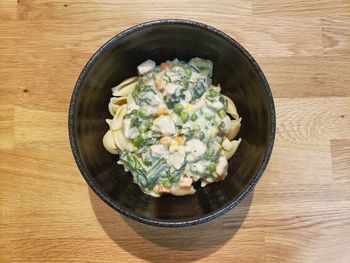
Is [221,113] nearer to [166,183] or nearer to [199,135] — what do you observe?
[199,135]

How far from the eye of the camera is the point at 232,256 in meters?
1.44

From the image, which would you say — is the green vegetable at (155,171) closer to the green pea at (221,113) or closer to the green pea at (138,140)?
the green pea at (138,140)

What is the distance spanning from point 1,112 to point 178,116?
1.75ft

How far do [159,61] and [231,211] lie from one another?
0.44m

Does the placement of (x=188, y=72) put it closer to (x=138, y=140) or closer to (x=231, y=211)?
(x=138, y=140)

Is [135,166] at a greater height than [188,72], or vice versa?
[188,72]

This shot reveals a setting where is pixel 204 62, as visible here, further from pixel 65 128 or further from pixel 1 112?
pixel 1 112

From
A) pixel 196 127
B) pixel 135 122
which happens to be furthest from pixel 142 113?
pixel 196 127

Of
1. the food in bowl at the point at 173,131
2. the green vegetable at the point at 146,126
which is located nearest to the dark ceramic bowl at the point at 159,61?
the food in bowl at the point at 173,131

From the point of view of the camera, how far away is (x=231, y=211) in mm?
1442

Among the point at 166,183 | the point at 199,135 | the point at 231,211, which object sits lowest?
the point at 231,211

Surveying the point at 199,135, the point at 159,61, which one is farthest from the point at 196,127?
the point at 159,61

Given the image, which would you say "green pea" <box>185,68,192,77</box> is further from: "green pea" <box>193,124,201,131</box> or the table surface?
the table surface

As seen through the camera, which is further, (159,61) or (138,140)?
(159,61)
